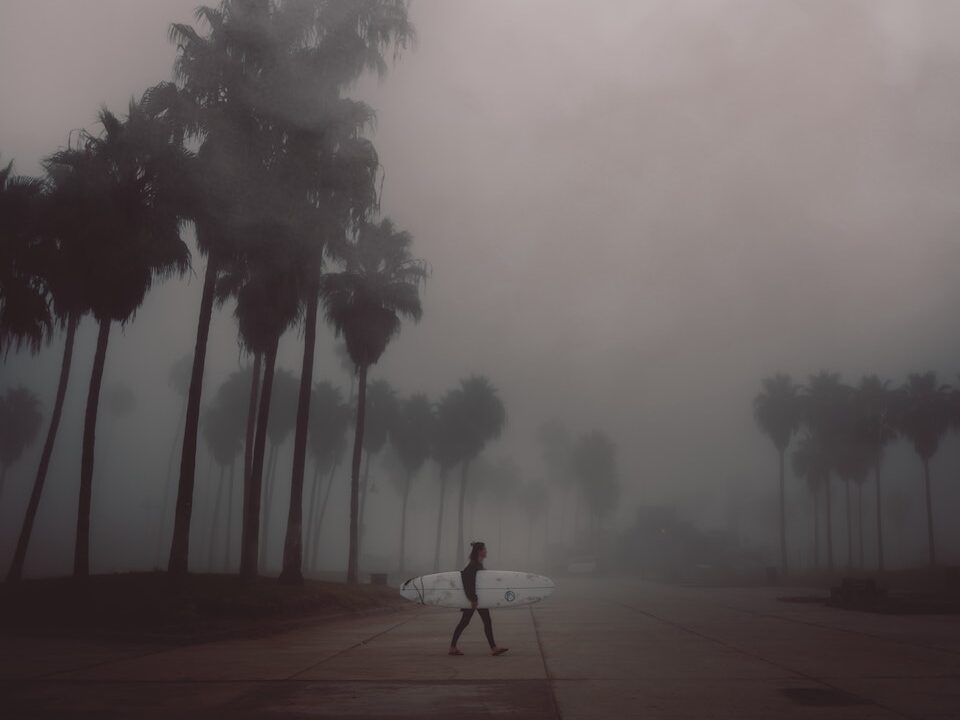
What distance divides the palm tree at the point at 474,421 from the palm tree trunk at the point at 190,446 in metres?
48.3

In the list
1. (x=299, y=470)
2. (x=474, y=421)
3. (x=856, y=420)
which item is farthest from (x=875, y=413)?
(x=299, y=470)

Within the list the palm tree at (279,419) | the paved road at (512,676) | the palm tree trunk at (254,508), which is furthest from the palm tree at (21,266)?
the palm tree at (279,419)

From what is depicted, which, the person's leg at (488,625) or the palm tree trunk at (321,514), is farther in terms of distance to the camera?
the palm tree trunk at (321,514)

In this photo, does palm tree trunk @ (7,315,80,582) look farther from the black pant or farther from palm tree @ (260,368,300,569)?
palm tree @ (260,368,300,569)

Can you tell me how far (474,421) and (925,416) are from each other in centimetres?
4004

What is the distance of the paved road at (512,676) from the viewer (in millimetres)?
8016

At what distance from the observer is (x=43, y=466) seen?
25656 millimetres

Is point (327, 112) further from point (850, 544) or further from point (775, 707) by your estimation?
point (850, 544)

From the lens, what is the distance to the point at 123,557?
98875mm

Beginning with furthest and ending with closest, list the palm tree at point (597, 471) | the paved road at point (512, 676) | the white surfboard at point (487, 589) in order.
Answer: the palm tree at point (597, 471), the white surfboard at point (487, 589), the paved road at point (512, 676)

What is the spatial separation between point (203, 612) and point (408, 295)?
2237 cm

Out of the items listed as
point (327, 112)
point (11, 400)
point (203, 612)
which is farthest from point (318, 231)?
point (11, 400)

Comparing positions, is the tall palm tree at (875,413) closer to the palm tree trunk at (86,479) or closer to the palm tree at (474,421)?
the palm tree at (474,421)

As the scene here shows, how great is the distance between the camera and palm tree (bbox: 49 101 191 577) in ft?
70.8
